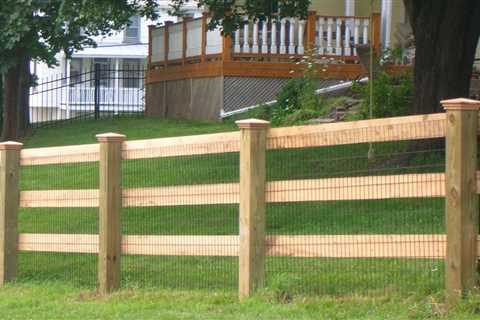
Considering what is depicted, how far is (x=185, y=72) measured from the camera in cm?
2239

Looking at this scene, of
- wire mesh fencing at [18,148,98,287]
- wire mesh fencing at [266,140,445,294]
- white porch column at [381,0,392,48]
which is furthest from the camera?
white porch column at [381,0,392,48]

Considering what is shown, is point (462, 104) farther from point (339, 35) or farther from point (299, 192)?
point (339, 35)

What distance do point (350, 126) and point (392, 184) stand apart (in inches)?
24.2

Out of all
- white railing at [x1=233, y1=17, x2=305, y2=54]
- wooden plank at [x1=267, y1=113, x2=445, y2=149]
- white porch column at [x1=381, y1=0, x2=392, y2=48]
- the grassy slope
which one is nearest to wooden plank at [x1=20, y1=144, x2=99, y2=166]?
the grassy slope

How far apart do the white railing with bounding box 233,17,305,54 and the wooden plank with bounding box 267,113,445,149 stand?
12625 millimetres

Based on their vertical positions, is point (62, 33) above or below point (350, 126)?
above

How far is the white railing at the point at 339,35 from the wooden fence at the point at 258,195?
12.2 meters

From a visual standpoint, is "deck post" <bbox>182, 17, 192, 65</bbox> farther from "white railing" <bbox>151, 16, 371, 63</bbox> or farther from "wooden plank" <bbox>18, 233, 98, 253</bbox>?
"wooden plank" <bbox>18, 233, 98, 253</bbox>

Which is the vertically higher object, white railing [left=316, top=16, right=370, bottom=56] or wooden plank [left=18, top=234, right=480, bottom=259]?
white railing [left=316, top=16, right=370, bottom=56]

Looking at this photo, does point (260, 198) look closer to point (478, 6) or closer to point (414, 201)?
point (414, 201)

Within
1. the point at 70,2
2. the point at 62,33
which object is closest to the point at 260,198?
the point at 70,2

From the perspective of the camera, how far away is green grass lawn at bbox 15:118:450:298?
7762 mm

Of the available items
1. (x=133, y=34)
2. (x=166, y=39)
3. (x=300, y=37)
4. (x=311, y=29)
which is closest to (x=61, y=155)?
(x=300, y=37)

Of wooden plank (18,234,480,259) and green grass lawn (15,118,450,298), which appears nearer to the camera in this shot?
wooden plank (18,234,480,259)
